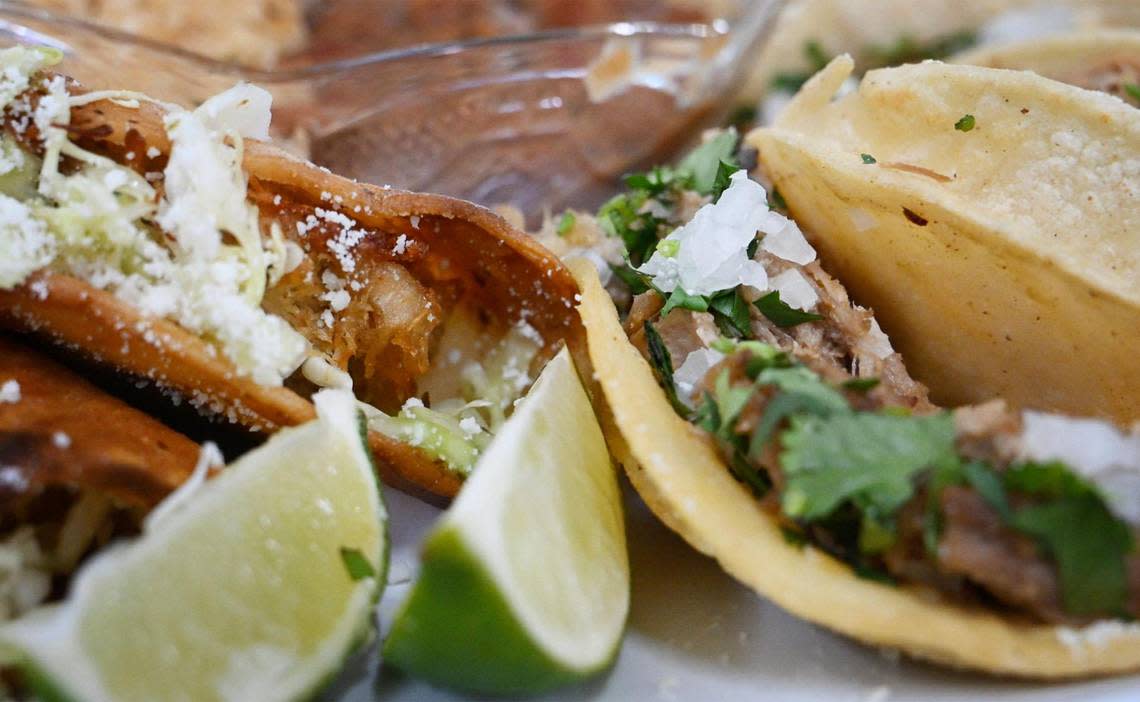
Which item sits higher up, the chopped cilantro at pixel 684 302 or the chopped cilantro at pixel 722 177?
the chopped cilantro at pixel 722 177

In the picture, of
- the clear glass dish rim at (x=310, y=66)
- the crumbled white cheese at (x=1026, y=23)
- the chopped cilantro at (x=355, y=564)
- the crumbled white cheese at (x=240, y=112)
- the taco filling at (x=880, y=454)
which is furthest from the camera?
the crumbled white cheese at (x=1026, y=23)

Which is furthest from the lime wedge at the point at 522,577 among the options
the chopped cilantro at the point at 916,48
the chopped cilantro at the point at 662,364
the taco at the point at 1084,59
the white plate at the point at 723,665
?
the chopped cilantro at the point at 916,48

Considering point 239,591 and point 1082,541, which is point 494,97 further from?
point 1082,541

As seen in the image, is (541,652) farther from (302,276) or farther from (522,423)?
(302,276)

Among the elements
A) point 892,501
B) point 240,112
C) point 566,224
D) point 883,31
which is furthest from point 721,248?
point 883,31

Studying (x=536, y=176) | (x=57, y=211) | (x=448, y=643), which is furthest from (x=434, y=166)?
(x=448, y=643)

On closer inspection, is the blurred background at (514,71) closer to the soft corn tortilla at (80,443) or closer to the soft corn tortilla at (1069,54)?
the soft corn tortilla at (1069,54)
